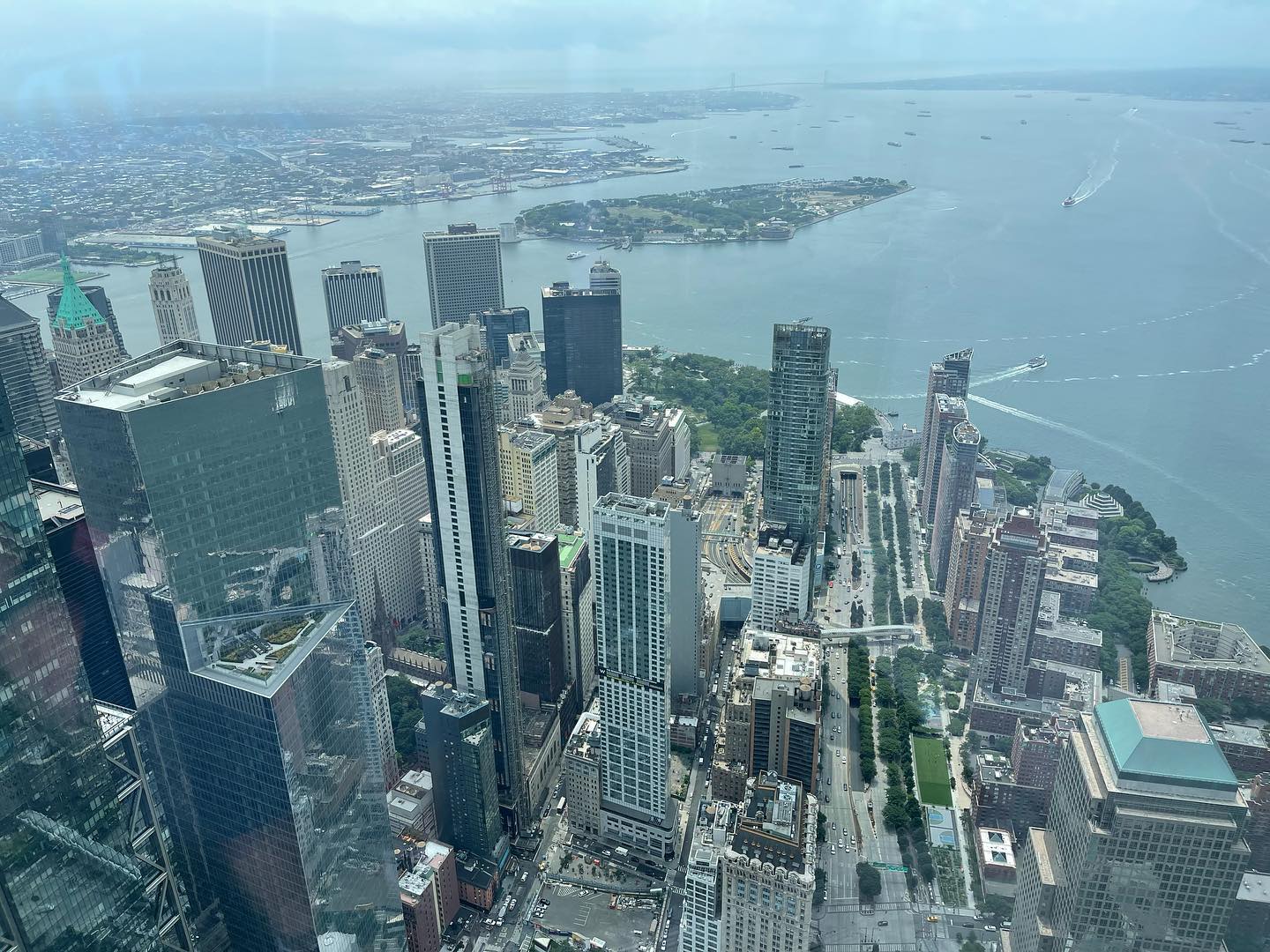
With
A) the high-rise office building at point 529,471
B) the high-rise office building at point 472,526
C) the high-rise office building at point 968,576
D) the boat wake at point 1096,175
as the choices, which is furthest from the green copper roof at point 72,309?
the boat wake at point 1096,175

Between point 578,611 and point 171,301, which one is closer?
point 578,611

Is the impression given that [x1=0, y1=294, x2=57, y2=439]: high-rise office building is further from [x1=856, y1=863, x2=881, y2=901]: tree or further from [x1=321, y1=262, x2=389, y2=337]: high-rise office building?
[x1=856, y1=863, x2=881, y2=901]: tree

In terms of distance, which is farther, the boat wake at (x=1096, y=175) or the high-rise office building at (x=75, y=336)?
the boat wake at (x=1096, y=175)

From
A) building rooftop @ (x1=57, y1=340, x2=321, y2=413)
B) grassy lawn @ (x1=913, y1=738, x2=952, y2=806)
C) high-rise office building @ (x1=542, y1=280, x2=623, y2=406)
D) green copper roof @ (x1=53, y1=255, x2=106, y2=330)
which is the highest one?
building rooftop @ (x1=57, y1=340, x2=321, y2=413)

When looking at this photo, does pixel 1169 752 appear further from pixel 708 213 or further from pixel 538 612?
pixel 708 213

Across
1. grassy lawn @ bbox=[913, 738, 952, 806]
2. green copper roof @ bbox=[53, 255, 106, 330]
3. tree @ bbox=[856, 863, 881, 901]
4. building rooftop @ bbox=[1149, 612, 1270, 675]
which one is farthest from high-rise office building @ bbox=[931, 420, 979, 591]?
green copper roof @ bbox=[53, 255, 106, 330]

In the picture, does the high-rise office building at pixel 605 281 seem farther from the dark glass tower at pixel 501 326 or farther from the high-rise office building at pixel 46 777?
the high-rise office building at pixel 46 777

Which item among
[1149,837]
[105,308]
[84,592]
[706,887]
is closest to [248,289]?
[105,308]
